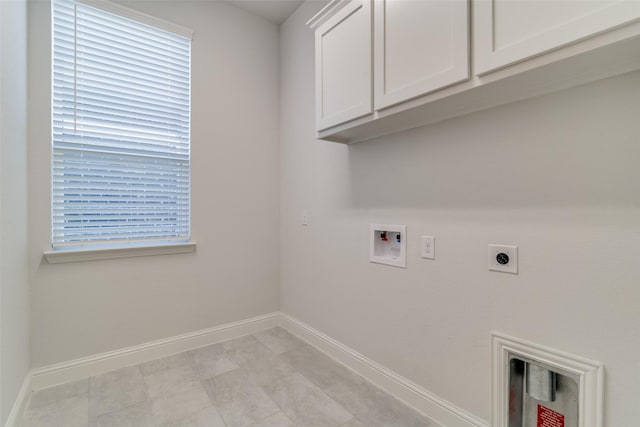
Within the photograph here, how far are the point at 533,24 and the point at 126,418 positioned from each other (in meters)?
2.64

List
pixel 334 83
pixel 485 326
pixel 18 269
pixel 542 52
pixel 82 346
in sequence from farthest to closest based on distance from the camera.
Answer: pixel 82 346 < pixel 334 83 < pixel 18 269 < pixel 485 326 < pixel 542 52

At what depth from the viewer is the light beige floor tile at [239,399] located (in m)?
1.67

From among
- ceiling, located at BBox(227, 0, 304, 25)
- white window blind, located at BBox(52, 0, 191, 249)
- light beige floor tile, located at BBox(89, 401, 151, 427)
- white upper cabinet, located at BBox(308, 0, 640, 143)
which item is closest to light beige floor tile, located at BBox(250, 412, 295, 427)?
light beige floor tile, located at BBox(89, 401, 151, 427)

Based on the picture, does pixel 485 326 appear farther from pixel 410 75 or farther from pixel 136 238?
pixel 136 238

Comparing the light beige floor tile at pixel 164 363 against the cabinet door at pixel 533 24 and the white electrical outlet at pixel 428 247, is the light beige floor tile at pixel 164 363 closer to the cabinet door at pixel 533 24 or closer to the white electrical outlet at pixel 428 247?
the white electrical outlet at pixel 428 247

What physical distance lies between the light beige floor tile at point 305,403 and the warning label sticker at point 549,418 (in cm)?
91

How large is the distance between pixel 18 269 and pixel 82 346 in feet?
2.40

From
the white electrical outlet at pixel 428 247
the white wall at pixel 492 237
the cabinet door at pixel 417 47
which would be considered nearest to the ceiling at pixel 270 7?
the white wall at pixel 492 237

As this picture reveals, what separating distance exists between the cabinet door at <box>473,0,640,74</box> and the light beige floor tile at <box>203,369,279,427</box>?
2053 millimetres

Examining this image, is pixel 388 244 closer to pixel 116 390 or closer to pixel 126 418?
Result: pixel 126 418

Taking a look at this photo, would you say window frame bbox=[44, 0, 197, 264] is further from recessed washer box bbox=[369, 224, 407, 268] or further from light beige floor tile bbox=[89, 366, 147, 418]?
recessed washer box bbox=[369, 224, 407, 268]

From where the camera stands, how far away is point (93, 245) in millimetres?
2137

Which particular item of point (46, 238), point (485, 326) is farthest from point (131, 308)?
point (485, 326)

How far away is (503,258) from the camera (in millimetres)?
1372
